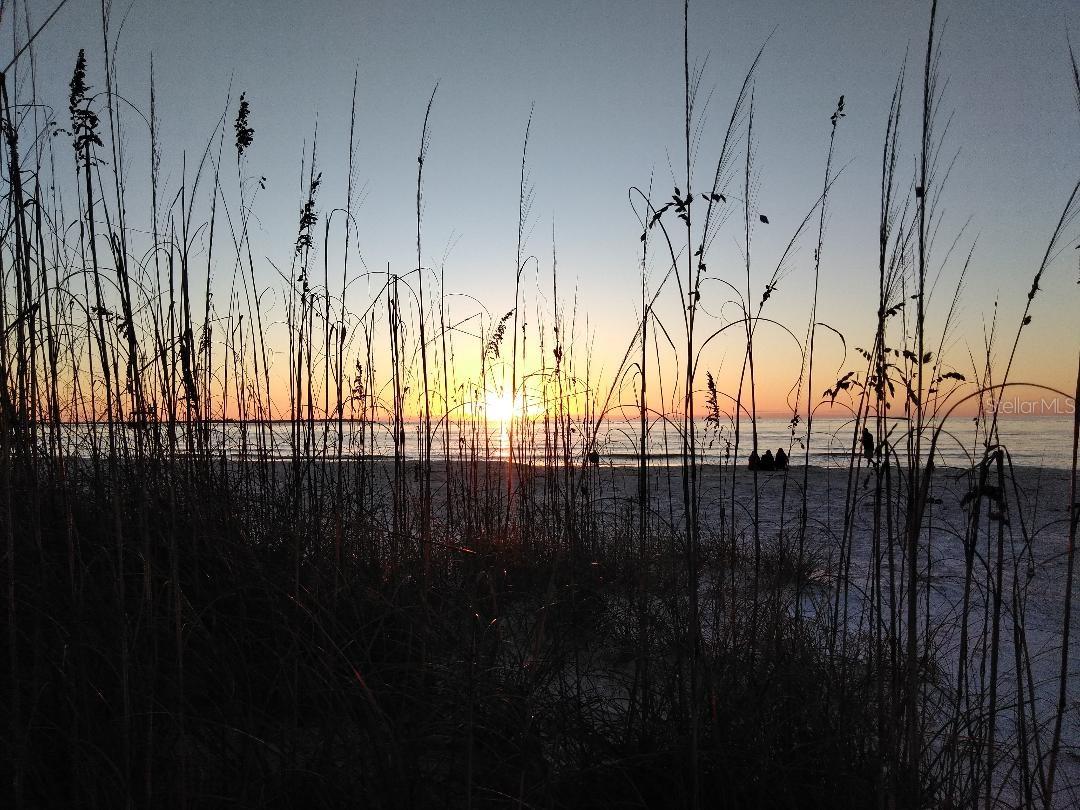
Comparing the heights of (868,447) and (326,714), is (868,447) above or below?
above

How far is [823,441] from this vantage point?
23141 millimetres

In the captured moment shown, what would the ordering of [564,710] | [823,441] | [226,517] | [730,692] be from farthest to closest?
[823,441]
[226,517]
[730,692]
[564,710]

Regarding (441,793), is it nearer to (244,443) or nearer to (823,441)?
(244,443)

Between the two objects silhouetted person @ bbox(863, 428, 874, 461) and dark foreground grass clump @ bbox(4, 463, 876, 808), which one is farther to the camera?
silhouetted person @ bbox(863, 428, 874, 461)

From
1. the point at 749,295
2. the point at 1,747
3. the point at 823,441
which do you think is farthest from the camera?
the point at 823,441

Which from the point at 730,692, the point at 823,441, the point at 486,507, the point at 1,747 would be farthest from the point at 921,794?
the point at 823,441

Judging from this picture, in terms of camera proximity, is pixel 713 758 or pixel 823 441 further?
pixel 823 441

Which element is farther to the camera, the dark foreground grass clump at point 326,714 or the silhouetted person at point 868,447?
the silhouetted person at point 868,447

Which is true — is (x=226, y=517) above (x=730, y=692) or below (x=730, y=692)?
above

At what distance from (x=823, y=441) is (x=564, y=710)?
78.9 feet

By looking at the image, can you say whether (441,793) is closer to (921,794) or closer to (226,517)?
(921,794)

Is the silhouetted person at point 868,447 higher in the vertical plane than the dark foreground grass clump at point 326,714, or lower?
higher

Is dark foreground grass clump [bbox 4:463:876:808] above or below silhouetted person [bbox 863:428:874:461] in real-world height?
below

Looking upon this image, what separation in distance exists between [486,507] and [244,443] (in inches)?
41.2
